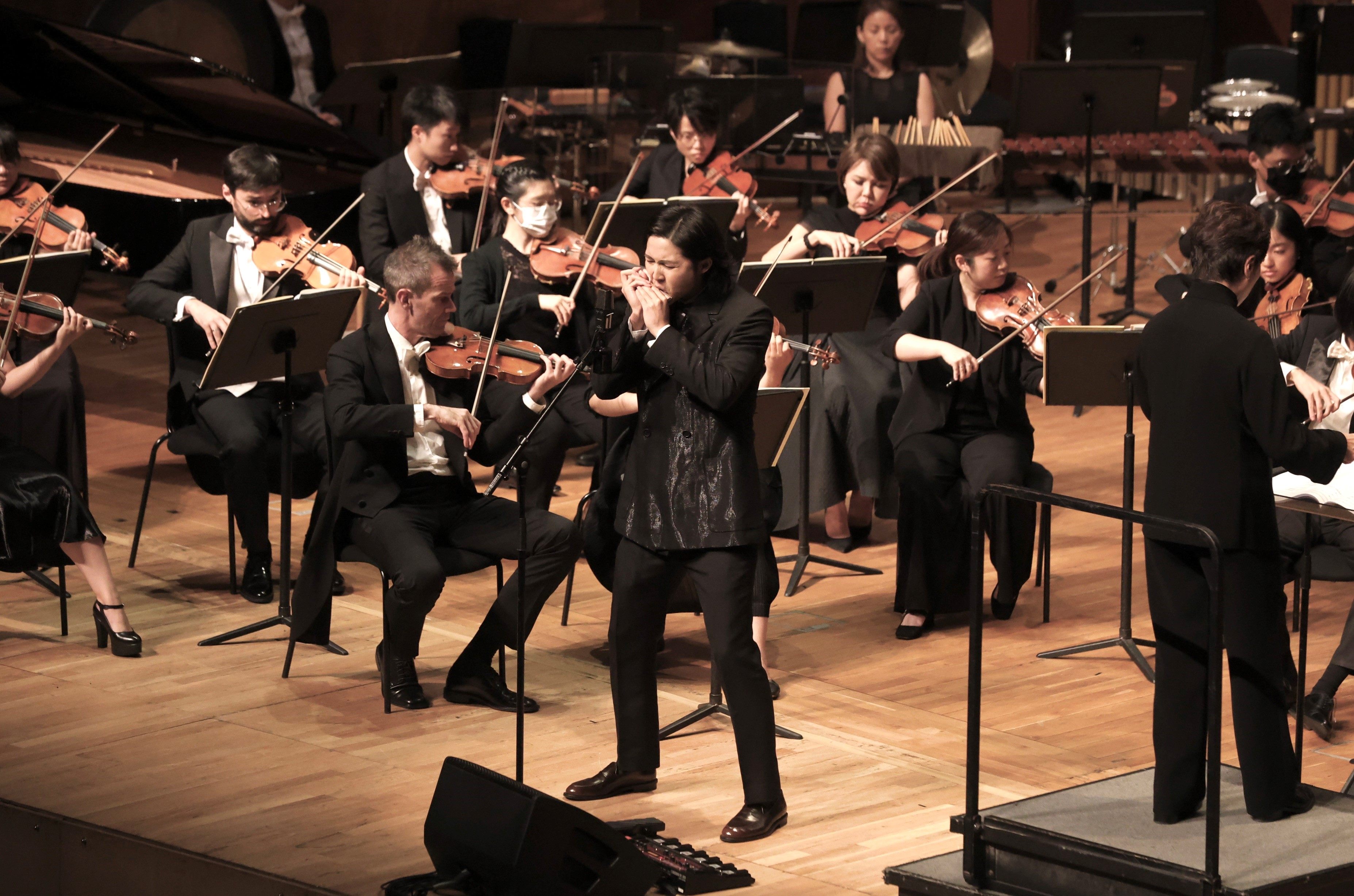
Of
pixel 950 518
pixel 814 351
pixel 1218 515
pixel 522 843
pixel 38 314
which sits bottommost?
pixel 522 843

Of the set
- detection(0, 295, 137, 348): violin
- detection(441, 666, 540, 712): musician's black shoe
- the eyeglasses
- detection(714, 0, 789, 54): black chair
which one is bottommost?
detection(441, 666, 540, 712): musician's black shoe

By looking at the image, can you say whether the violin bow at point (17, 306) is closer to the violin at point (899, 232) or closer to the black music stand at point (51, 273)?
the black music stand at point (51, 273)

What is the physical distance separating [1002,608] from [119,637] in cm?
238

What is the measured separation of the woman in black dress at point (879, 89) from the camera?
7137 mm

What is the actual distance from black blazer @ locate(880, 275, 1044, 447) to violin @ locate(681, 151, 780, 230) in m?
1.25

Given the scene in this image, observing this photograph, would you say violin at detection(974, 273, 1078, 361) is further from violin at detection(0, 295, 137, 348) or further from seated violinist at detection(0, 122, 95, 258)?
seated violinist at detection(0, 122, 95, 258)

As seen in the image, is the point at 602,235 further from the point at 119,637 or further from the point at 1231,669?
the point at 1231,669

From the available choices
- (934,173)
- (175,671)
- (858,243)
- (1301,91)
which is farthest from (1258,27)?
(175,671)

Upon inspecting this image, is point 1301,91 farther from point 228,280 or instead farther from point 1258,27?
point 228,280

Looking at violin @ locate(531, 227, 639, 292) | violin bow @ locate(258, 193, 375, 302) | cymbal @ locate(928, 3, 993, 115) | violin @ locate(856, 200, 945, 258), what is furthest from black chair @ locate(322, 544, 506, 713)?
cymbal @ locate(928, 3, 993, 115)

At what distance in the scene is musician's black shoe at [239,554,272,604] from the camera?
518cm

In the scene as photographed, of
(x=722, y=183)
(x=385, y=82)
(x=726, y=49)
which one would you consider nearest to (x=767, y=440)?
(x=722, y=183)

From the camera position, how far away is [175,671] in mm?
4629

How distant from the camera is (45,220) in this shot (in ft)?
18.0
